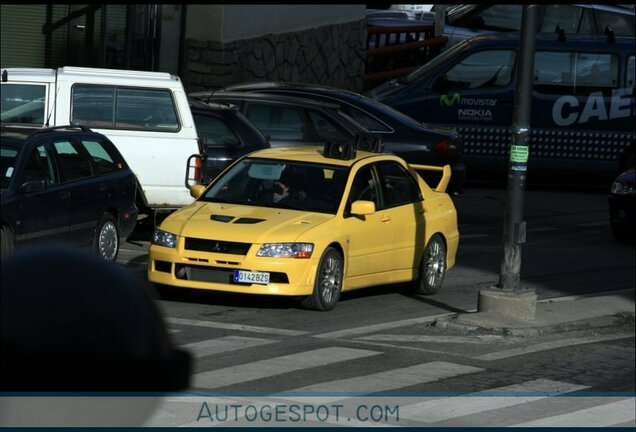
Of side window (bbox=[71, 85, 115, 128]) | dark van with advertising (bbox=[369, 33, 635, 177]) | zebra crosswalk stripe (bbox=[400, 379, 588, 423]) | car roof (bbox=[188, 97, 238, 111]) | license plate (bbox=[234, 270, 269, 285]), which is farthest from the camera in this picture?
dark van with advertising (bbox=[369, 33, 635, 177])

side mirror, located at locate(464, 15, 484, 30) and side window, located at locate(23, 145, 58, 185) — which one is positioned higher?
side mirror, located at locate(464, 15, 484, 30)

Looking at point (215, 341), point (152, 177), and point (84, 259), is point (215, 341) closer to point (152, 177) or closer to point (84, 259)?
point (152, 177)

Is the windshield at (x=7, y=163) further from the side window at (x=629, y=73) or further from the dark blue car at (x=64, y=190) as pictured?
the side window at (x=629, y=73)

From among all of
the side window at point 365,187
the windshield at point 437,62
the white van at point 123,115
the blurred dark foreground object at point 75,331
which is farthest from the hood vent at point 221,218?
the windshield at point 437,62

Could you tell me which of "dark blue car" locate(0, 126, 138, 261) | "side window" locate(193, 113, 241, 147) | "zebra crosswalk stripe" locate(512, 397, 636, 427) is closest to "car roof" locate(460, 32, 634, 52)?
"side window" locate(193, 113, 241, 147)

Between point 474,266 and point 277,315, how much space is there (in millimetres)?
4396

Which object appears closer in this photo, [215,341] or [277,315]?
[215,341]

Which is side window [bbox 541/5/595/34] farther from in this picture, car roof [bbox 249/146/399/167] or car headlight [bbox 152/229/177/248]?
→ car headlight [bbox 152/229/177/248]

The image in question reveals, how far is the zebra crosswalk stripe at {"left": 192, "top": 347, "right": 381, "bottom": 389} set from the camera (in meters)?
8.24

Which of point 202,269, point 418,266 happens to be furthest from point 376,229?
point 202,269

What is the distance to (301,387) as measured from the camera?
320 inches

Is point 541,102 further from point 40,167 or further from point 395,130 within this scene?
point 40,167

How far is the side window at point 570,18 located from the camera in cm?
2866

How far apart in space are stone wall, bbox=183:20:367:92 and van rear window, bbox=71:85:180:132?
9494 millimetres
